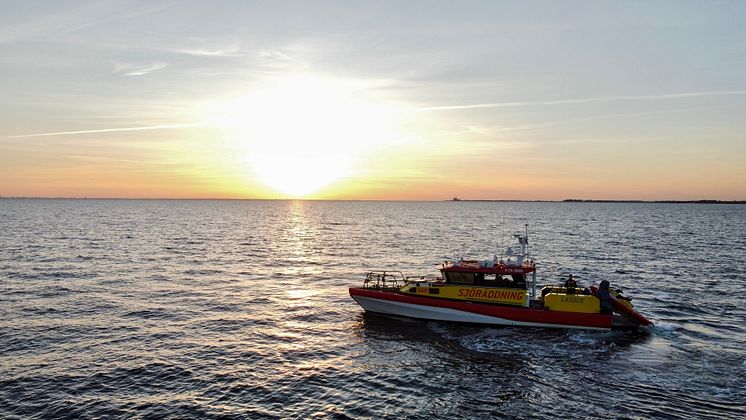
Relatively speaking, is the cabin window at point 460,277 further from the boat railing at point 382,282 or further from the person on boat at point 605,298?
the person on boat at point 605,298

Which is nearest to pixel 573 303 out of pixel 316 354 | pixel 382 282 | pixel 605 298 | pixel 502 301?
pixel 605 298

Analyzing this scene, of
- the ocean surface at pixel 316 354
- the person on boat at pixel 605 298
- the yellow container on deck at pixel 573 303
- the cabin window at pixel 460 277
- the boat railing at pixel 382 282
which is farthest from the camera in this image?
the boat railing at pixel 382 282

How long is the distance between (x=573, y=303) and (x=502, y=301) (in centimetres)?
382

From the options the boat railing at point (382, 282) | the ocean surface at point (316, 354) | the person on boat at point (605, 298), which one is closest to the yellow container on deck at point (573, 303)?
the person on boat at point (605, 298)

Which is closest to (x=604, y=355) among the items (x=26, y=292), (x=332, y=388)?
(x=332, y=388)

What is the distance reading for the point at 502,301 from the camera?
27.5 metres

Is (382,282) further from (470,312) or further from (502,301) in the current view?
(502,301)

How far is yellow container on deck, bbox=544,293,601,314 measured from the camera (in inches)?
1048

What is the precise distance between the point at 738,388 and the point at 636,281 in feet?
80.5

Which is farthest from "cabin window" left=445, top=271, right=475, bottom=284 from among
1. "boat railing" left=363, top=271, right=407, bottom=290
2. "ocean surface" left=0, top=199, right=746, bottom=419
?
"boat railing" left=363, top=271, right=407, bottom=290

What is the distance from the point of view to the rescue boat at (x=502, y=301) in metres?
26.6

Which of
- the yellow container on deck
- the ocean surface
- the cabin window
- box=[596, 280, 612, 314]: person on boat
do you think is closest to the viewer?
the ocean surface

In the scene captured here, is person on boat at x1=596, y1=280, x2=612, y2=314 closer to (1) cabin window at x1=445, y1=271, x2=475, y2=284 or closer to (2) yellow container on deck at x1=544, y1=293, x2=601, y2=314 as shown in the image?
(2) yellow container on deck at x1=544, y1=293, x2=601, y2=314

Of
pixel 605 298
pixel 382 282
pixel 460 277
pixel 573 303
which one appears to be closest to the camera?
pixel 605 298
